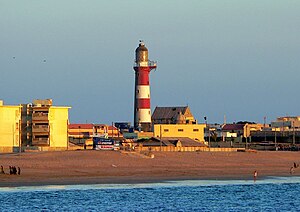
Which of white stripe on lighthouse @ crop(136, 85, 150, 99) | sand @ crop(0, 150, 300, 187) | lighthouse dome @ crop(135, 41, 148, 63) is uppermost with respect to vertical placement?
lighthouse dome @ crop(135, 41, 148, 63)

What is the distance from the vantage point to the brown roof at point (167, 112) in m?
136

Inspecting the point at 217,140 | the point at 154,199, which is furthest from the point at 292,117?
the point at 154,199

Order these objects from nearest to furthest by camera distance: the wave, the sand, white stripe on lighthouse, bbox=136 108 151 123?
the wave, the sand, white stripe on lighthouse, bbox=136 108 151 123

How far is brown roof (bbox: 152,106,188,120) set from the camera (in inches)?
5354

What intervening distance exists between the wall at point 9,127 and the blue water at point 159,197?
4322 centimetres

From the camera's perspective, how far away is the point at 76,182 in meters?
59.5

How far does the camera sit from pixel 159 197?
50.6 m

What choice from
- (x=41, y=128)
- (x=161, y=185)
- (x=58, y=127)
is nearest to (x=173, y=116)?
(x=58, y=127)

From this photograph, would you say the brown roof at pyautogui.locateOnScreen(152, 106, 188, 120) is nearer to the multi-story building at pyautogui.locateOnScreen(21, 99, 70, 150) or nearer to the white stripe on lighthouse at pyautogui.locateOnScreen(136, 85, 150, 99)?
the white stripe on lighthouse at pyautogui.locateOnScreen(136, 85, 150, 99)

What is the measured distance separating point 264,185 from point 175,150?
1504 inches

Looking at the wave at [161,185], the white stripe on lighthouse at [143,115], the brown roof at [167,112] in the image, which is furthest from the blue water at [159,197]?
the brown roof at [167,112]

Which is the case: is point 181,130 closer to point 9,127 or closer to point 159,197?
point 9,127

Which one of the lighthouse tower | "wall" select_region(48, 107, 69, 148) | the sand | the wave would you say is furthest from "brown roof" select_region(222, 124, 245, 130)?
the wave

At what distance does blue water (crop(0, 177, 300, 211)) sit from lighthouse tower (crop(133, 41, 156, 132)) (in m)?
56.1
